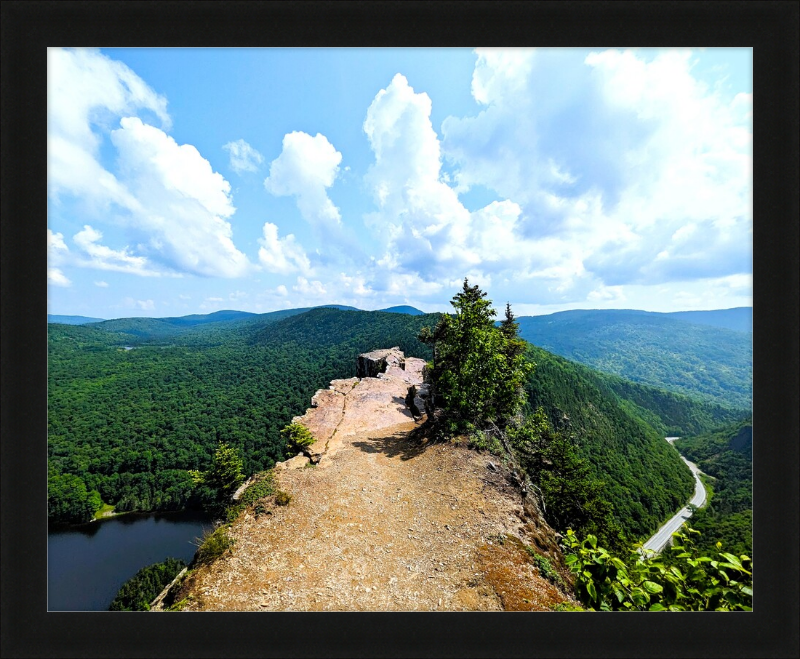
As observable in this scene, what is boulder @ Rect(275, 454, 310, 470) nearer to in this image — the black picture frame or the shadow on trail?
the shadow on trail

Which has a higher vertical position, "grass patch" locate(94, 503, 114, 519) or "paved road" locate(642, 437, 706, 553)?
"grass patch" locate(94, 503, 114, 519)

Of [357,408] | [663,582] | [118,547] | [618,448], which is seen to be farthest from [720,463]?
[118,547]

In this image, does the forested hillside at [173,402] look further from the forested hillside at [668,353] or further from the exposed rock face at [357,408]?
the forested hillside at [668,353]

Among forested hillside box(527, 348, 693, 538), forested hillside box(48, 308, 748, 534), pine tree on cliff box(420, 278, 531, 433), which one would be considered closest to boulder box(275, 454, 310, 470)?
pine tree on cliff box(420, 278, 531, 433)

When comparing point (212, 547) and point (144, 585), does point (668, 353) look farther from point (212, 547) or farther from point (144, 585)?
point (144, 585)
